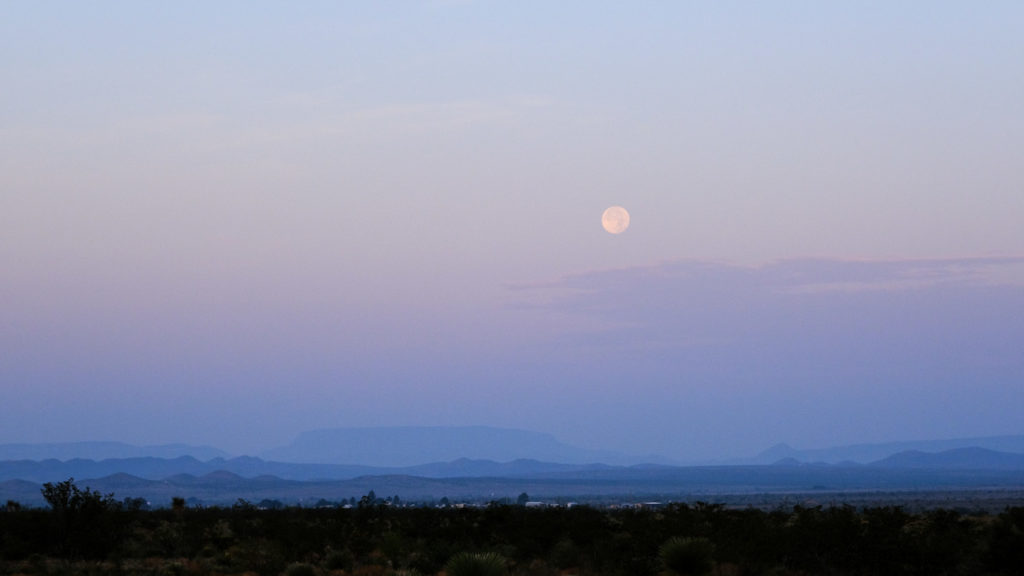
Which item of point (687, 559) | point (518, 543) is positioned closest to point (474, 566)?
point (687, 559)

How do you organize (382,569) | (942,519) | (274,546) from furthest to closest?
1. (942,519)
2. (274,546)
3. (382,569)

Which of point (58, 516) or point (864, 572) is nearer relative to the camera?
point (864, 572)

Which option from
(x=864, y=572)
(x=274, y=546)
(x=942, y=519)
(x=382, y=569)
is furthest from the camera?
Result: (x=942, y=519)

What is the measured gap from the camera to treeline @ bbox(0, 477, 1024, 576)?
91.7 feet

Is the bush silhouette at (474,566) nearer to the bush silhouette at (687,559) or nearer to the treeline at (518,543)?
the treeline at (518,543)

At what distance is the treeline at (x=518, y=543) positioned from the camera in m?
27.9

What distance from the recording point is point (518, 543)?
120ft

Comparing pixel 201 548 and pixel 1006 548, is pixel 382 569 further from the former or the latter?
pixel 1006 548

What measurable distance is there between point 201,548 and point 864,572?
66.0 feet

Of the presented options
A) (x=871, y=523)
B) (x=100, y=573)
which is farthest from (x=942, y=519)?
(x=100, y=573)

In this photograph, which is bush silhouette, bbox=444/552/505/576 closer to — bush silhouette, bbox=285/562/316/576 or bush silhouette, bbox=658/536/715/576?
bush silhouette, bbox=658/536/715/576

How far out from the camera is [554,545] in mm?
35875

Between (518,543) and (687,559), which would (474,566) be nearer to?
(687,559)

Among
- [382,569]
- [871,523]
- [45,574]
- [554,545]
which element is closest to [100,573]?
[45,574]
